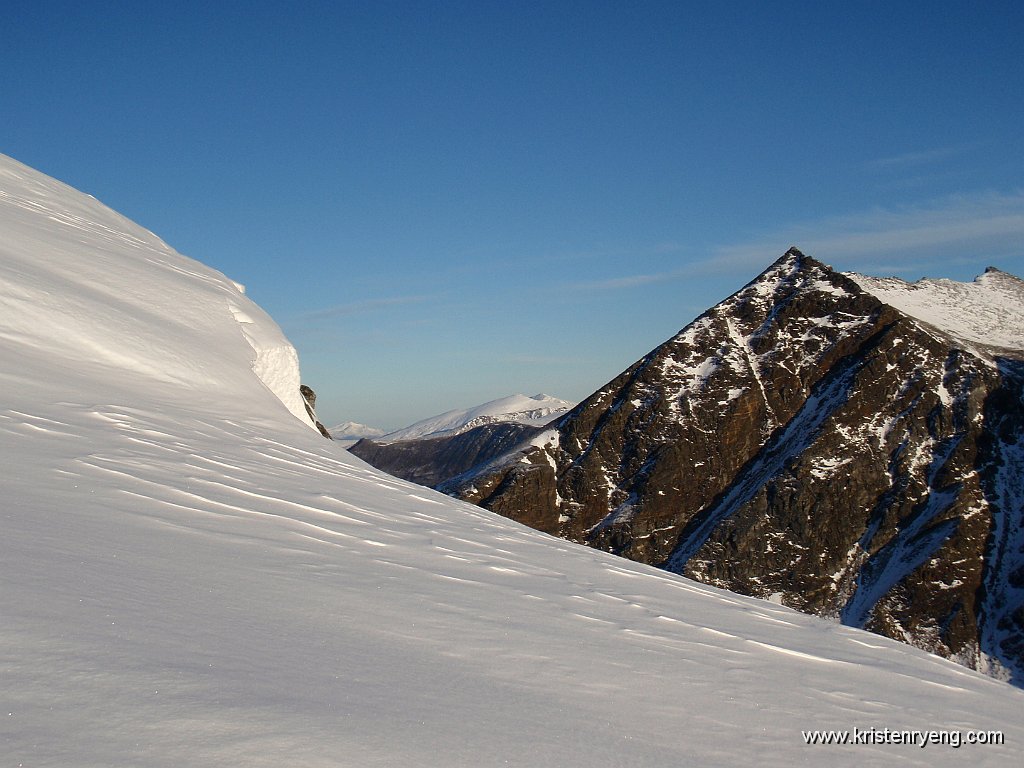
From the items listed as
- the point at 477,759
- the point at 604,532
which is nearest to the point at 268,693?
the point at 477,759

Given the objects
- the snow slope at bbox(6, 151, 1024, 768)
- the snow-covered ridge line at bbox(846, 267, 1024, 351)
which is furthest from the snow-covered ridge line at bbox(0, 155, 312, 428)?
the snow-covered ridge line at bbox(846, 267, 1024, 351)

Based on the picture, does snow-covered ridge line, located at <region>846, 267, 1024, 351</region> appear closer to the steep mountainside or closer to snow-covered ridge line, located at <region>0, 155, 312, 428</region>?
the steep mountainside

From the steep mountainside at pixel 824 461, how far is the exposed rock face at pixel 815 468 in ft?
0.50

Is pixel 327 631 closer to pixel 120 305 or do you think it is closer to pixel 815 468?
pixel 120 305

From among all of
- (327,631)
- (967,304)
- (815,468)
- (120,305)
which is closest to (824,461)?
(815,468)

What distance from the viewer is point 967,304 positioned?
9219 centimetres

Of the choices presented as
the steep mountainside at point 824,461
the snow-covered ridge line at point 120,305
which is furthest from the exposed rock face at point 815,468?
the snow-covered ridge line at point 120,305

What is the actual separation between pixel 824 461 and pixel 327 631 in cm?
7773

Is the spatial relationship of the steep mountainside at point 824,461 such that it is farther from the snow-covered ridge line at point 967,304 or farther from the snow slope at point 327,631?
the snow slope at point 327,631

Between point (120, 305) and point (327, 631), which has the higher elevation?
point (120, 305)

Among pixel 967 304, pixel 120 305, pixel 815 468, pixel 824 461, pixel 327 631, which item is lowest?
pixel 327 631

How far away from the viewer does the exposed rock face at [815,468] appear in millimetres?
64650

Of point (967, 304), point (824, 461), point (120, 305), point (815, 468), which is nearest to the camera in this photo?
point (120, 305)

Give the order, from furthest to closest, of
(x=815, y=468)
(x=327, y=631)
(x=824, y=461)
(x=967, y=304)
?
(x=967, y=304)
(x=824, y=461)
(x=815, y=468)
(x=327, y=631)
